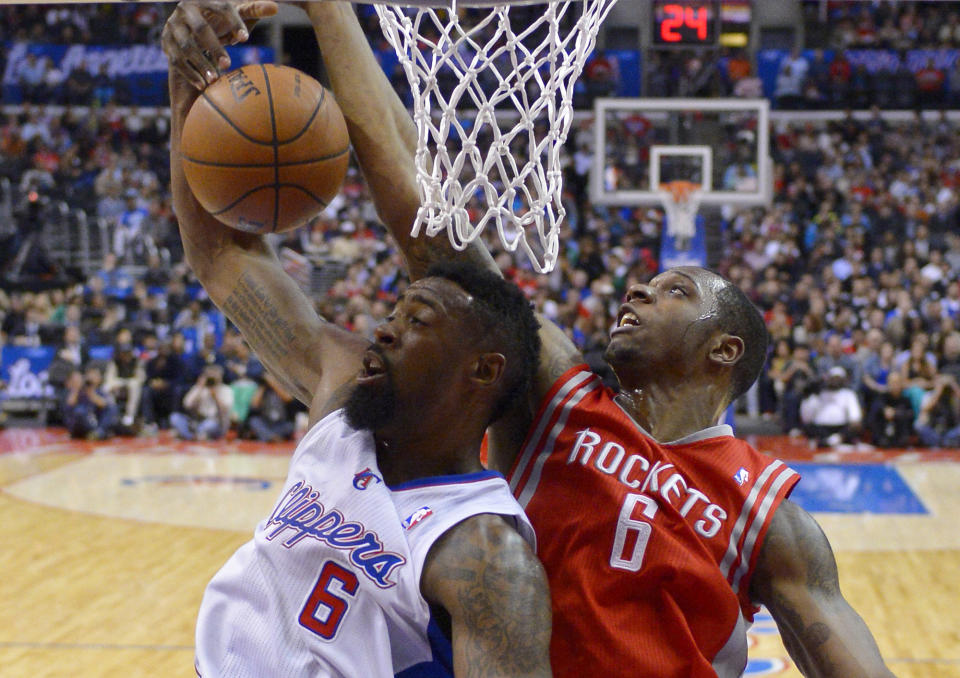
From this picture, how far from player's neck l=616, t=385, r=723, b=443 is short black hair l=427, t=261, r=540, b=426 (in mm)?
305

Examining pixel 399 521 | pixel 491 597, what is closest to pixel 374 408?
pixel 399 521

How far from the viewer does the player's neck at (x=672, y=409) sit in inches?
101

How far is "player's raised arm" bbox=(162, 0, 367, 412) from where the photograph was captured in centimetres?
255

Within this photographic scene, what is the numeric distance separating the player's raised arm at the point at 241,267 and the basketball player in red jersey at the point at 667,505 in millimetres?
330

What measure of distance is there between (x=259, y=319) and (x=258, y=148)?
16.0 inches

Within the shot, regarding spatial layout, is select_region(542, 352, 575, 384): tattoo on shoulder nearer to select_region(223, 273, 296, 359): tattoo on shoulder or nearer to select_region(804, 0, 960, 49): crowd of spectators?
select_region(223, 273, 296, 359): tattoo on shoulder

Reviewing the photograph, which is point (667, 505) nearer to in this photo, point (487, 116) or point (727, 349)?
point (727, 349)

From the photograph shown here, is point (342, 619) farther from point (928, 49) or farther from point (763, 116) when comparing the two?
point (928, 49)

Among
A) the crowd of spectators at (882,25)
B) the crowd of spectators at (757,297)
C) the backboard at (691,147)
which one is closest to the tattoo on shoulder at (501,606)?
the crowd of spectators at (757,297)

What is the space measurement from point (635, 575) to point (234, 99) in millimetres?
1388

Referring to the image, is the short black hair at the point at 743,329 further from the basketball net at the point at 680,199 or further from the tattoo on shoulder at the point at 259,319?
the basketball net at the point at 680,199

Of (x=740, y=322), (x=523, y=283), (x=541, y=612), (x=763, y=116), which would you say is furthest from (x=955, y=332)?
(x=541, y=612)

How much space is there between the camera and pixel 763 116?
38.3 ft

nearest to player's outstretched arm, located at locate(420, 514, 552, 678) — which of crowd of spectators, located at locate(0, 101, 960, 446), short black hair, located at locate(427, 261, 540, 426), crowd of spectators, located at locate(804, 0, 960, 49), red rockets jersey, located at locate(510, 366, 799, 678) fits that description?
red rockets jersey, located at locate(510, 366, 799, 678)
